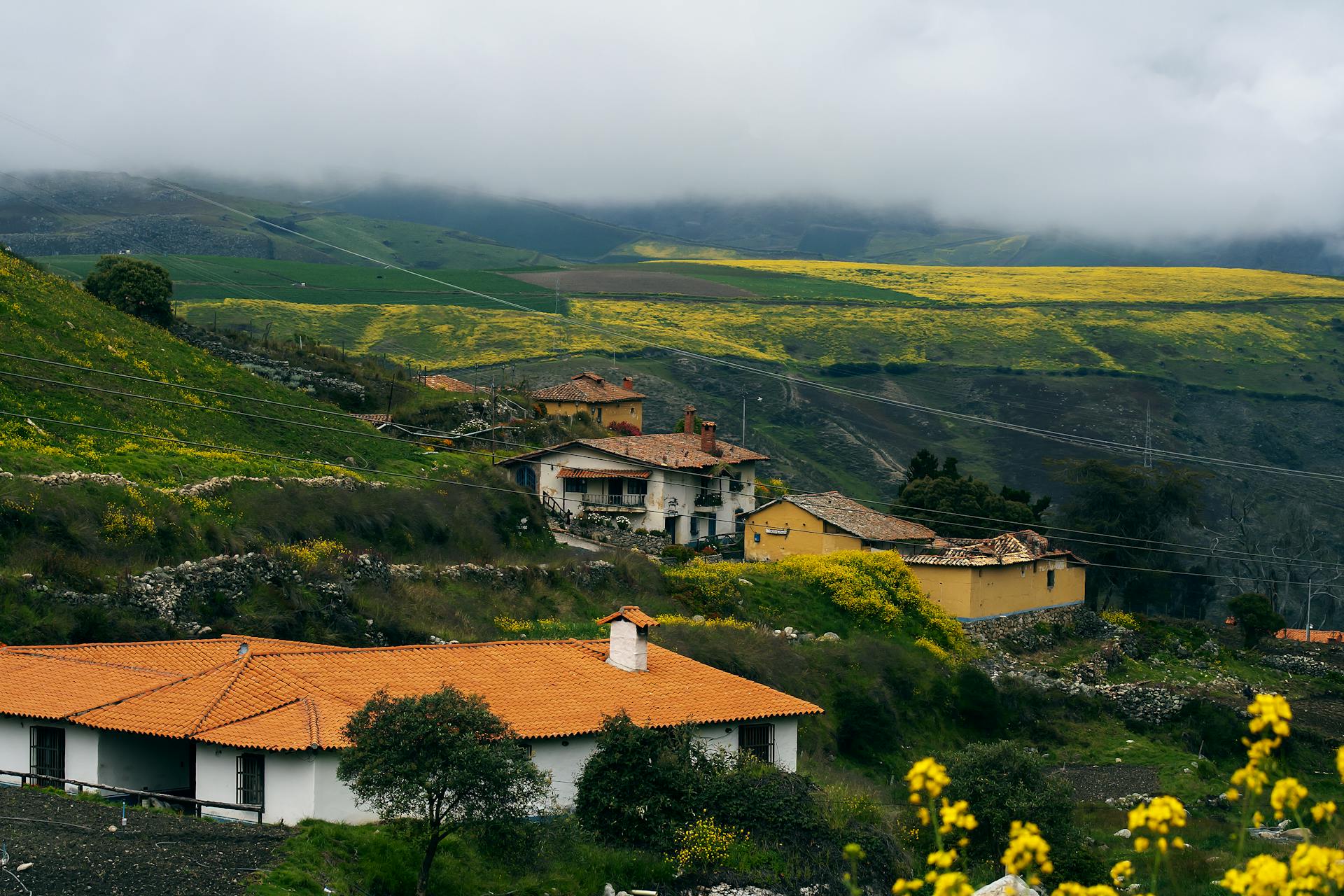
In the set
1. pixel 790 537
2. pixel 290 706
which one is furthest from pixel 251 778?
pixel 790 537

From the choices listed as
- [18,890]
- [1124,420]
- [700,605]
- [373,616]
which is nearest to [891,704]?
[700,605]

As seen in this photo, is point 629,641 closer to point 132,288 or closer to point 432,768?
point 432,768

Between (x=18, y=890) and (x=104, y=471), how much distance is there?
77.9ft

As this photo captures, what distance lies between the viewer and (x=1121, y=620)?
66562mm

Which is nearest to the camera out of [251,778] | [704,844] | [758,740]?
[251,778]

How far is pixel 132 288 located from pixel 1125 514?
163 ft

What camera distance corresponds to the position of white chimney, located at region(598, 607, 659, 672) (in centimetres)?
3191

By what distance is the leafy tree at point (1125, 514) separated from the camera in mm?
74125

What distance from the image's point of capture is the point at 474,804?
22516 mm

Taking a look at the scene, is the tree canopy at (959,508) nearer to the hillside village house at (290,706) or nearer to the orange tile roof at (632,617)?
the orange tile roof at (632,617)

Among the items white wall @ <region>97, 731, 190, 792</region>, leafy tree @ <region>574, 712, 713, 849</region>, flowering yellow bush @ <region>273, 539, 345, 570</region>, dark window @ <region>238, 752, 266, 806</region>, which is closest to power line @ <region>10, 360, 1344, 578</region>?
flowering yellow bush @ <region>273, 539, 345, 570</region>

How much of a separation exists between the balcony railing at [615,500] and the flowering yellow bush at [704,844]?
40.6 m

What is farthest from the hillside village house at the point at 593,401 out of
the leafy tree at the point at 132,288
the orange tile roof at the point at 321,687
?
the orange tile roof at the point at 321,687

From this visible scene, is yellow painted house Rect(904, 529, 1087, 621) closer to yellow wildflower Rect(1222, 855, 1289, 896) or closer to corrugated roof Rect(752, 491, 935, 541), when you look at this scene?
corrugated roof Rect(752, 491, 935, 541)
